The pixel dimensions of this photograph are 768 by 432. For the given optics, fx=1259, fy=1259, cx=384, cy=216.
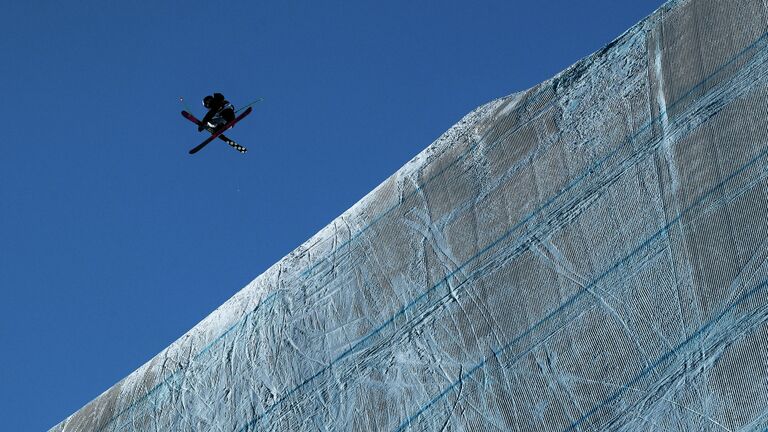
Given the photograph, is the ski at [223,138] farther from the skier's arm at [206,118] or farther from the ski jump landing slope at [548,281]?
the ski jump landing slope at [548,281]

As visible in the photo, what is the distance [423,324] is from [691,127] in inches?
76.3

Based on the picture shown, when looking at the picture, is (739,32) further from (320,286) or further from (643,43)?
(320,286)

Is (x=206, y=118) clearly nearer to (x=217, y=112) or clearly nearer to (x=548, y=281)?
(x=217, y=112)

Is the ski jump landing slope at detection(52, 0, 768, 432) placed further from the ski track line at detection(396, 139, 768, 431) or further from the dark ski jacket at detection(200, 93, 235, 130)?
the dark ski jacket at detection(200, 93, 235, 130)

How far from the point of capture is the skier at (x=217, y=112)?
959 cm

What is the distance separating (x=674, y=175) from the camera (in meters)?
6.97

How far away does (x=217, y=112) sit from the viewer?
9594 mm

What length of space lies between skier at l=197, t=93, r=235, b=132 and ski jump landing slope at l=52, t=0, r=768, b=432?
63.2 inches

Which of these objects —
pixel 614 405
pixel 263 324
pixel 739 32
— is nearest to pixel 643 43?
pixel 739 32

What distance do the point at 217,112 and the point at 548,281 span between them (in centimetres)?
349

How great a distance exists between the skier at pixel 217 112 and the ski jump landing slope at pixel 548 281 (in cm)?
160

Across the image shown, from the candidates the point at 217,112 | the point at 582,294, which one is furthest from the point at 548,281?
the point at 217,112

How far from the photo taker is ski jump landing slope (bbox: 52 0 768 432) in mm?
6562

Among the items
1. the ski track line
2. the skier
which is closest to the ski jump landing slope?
the ski track line
